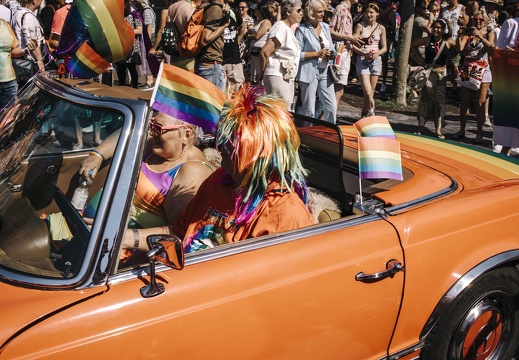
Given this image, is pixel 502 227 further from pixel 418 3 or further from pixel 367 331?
pixel 418 3

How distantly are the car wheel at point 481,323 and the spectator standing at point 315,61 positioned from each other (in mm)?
3924

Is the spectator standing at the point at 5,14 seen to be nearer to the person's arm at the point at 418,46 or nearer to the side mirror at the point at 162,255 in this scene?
the person's arm at the point at 418,46

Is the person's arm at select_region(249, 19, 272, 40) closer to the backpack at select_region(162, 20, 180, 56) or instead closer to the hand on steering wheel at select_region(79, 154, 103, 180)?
the backpack at select_region(162, 20, 180, 56)

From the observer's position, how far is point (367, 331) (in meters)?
2.21

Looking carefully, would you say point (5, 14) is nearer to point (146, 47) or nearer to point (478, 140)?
point (146, 47)

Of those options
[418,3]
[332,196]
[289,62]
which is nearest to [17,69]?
[289,62]

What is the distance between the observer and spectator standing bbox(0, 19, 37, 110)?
563 cm

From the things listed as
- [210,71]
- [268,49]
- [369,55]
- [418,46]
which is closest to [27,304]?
[268,49]

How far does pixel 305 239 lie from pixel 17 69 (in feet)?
17.7

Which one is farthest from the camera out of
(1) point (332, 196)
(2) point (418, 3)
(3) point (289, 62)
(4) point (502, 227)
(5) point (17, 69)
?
(2) point (418, 3)

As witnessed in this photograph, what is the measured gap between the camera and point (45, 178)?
Answer: 2230 mm

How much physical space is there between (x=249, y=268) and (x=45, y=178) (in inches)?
36.2

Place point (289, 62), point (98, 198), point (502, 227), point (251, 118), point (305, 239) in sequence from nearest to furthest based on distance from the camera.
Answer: point (98, 198)
point (305, 239)
point (251, 118)
point (502, 227)
point (289, 62)

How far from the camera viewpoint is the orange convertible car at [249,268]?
1710 mm
